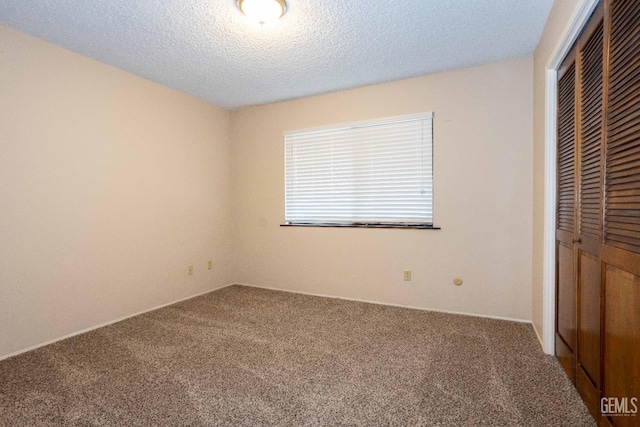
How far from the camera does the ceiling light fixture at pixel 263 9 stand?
6.89 feet

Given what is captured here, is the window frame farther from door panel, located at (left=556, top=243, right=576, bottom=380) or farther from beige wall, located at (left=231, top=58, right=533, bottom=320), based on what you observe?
door panel, located at (left=556, top=243, right=576, bottom=380)

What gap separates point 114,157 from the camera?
3156 millimetres

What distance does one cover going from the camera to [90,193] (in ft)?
9.70

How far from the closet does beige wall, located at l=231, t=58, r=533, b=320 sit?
930mm

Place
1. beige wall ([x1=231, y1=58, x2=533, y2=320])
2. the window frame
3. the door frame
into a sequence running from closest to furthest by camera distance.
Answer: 1. the door frame
2. beige wall ([x1=231, y1=58, x2=533, y2=320])
3. the window frame

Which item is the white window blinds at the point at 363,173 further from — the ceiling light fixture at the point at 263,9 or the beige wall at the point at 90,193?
the ceiling light fixture at the point at 263,9

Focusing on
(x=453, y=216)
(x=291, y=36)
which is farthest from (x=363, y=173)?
(x=291, y=36)

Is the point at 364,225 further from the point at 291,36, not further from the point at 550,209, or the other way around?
the point at 291,36

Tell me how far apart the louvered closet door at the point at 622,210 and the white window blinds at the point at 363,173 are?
2.01 m

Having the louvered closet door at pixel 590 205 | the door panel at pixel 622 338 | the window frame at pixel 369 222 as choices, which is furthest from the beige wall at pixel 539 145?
the door panel at pixel 622 338

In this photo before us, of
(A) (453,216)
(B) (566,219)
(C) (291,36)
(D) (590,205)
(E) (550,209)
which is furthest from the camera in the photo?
(A) (453,216)

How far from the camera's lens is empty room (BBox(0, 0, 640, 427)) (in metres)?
1.71

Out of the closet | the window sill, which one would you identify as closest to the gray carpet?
the closet

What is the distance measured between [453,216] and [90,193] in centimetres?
352
